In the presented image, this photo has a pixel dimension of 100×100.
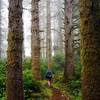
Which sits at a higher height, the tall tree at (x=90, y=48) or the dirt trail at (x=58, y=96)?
the tall tree at (x=90, y=48)

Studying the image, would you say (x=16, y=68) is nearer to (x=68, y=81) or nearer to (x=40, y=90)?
(x=40, y=90)

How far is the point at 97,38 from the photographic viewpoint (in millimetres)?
5750

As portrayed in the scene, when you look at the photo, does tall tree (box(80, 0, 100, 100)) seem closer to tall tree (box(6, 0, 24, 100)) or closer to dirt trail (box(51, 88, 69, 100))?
tall tree (box(6, 0, 24, 100))

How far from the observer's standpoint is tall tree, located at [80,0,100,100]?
5664 mm

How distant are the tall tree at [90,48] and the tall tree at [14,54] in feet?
14.4

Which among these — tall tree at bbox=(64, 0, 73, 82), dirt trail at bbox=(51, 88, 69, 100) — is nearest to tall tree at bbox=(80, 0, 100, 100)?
dirt trail at bbox=(51, 88, 69, 100)

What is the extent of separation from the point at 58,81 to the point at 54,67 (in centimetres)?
878

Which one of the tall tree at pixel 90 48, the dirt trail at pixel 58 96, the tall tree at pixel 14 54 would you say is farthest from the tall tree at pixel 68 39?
the tall tree at pixel 90 48

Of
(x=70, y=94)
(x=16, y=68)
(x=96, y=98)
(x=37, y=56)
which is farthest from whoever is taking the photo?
(x=37, y=56)

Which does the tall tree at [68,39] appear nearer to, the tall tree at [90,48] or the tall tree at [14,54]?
the tall tree at [14,54]

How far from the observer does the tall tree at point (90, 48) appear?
566cm

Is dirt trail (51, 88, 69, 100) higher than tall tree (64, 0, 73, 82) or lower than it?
lower

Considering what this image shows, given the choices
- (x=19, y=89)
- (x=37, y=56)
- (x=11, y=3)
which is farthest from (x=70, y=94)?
(x=11, y=3)

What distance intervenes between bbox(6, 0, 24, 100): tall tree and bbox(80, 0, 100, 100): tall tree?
4.39 metres
